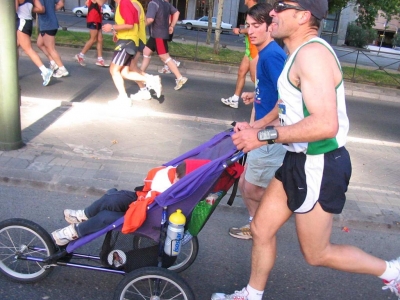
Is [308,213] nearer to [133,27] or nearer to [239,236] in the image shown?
[239,236]

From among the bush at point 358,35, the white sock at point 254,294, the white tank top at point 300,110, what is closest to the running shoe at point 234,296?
the white sock at point 254,294

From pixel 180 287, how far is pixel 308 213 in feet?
2.77

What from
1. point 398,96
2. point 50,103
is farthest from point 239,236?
point 398,96

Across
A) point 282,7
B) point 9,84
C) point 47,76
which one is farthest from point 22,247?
point 47,76

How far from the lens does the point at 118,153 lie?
5.82m

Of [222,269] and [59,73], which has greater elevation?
[59,73]

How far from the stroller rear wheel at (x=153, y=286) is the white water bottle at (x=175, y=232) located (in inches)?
6.7

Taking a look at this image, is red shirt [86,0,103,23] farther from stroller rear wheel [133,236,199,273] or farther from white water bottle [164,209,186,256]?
white water bottle [164,209,186,256]

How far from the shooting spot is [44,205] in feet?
14.9

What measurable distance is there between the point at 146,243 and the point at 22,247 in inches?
32.2

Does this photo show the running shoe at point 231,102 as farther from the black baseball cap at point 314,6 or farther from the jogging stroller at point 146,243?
the black baseball cap at point 314,6

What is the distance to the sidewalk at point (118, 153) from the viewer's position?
16.1ft

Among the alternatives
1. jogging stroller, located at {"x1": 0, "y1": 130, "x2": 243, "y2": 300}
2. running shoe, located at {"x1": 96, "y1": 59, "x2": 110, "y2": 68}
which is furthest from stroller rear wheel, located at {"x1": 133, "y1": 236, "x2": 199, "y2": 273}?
running shoe, located at {"x1": 96, "y1": 59, "x2": 110, "y2": 68}

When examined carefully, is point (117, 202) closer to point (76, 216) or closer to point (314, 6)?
point (76, 216)
